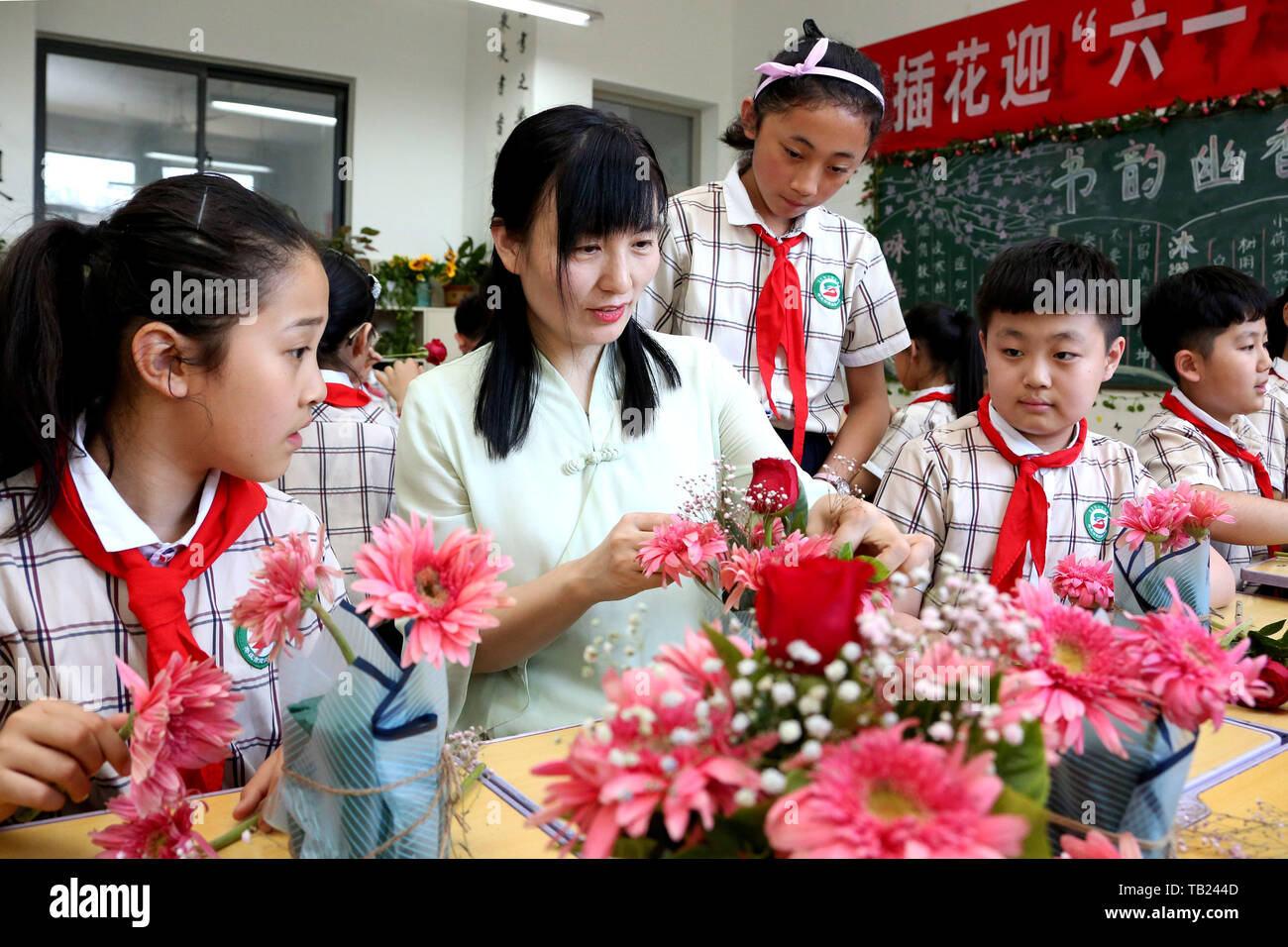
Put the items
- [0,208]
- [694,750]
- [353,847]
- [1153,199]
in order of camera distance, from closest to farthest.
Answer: [694,750] → [353,847] → [1153,199] → [0,208]

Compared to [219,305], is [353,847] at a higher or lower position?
lower

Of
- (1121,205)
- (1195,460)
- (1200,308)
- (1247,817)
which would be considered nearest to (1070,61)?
(1121,205)

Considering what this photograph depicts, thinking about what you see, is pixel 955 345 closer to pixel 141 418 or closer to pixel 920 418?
pixel 920 418

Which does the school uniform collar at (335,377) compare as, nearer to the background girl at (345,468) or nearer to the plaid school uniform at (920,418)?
the background girl at (345,468)

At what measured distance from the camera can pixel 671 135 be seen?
6.86 m

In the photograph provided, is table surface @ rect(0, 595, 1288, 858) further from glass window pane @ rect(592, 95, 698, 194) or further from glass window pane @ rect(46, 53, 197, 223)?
glass window pane @ rect(592, 95, 698, 194)

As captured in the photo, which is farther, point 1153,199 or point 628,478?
point 1153,199

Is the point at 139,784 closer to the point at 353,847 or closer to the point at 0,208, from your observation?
the point at 353,847

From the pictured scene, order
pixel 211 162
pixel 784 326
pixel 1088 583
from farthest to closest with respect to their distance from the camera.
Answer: pixel 211 162 < pixel 784 326 < pixel 1088 583

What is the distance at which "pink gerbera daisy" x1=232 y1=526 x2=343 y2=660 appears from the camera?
75 centimetres

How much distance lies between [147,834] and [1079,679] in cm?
67
